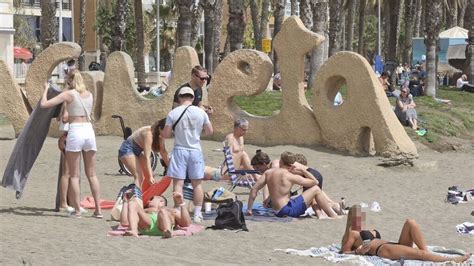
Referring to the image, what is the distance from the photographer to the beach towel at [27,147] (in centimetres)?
1202

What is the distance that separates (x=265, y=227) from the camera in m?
11.4

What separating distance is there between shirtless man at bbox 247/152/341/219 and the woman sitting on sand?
6.57 feet

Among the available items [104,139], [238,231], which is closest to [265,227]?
[238,231]

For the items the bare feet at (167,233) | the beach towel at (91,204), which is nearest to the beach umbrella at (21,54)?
the beach towel at (91,204)

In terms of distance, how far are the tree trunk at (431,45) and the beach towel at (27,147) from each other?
19445 millimetres

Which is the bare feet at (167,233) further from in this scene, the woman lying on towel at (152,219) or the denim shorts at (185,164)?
the denim shorts at (185,164)

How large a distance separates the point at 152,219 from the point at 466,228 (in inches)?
145

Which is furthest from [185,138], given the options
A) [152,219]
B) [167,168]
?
[152,219]

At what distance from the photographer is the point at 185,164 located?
11.2 meters

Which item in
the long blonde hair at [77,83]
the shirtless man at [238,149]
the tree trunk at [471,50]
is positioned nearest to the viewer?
the long blonde hair at [77,83]

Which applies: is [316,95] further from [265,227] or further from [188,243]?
[188,243]

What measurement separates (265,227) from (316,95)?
8.05 m

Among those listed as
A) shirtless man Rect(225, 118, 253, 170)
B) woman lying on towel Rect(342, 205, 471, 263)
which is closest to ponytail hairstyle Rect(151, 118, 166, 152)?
shirtless man Rect(225, 118, 253, 170)

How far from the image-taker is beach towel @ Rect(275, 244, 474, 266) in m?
9.04
